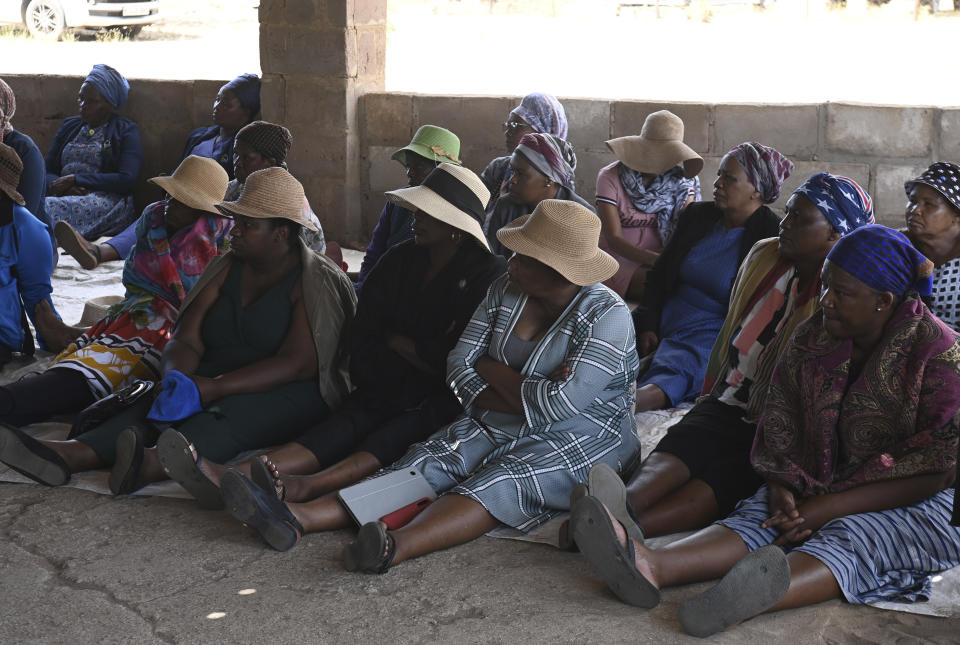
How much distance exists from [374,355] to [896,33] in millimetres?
12638

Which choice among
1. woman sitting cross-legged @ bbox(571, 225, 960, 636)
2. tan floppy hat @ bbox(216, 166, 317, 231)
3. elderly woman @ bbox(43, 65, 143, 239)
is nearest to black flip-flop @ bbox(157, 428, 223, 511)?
tan floppy hat @ bbox(216, 166, 317, 231)

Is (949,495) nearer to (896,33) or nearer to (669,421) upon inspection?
(669,421)

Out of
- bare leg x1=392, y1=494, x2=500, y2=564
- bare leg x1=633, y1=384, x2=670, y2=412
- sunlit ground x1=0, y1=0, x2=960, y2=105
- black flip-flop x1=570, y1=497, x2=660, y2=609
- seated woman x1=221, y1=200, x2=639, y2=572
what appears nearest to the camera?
black flip-flop x1=570, y1=497, x2=660, y2=609

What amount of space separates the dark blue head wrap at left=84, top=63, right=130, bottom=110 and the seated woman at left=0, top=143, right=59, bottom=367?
356cm

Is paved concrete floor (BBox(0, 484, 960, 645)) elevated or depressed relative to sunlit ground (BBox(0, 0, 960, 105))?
Answer: depressed

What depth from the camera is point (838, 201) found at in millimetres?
3662

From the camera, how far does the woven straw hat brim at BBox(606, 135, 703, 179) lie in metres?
6.09

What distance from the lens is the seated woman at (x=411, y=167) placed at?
5.36 metres

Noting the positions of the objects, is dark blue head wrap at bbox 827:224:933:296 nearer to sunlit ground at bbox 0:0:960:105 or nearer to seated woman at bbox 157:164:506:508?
seated woman at bbox 157:164:506:508

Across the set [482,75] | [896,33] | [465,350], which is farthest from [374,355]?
[896,33]

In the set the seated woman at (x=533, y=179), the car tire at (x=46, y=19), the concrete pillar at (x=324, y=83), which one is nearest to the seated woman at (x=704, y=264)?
the seated woman at (x=533, y=179)

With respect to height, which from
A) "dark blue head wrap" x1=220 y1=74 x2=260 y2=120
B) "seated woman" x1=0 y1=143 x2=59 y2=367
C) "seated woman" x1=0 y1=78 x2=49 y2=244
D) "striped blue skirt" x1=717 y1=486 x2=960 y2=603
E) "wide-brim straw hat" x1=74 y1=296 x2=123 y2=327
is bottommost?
"wide-brim straw hat" x1=74 y1=296 x2=123 y2=327

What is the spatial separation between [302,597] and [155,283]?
2.04 metres

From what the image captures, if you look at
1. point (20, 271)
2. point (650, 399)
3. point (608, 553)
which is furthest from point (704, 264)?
point (20, 271)
